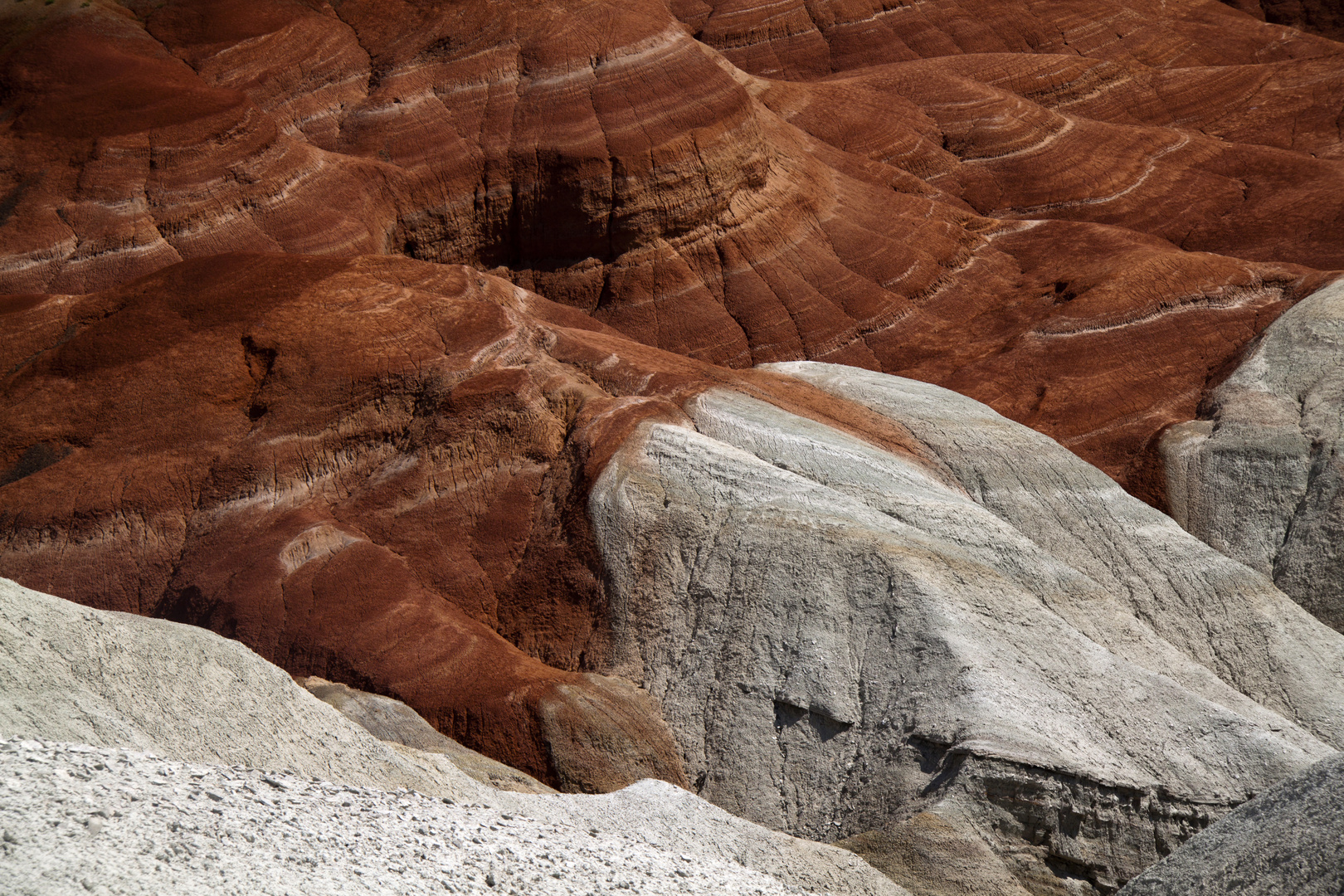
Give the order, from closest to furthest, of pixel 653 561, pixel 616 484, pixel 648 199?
pixel 653 561, pixel 616 484, pixel 648 199

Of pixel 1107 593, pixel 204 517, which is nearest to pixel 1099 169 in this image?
pixel 1107 593

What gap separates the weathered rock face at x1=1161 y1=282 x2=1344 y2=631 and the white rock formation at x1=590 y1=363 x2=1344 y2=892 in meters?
Answer: 3.56

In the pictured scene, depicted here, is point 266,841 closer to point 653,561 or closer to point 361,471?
point 653,561

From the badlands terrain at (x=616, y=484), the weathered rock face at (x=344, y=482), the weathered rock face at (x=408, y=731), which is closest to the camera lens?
the badlands terrain at (x=616, y=484)

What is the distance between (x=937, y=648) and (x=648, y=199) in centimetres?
2091

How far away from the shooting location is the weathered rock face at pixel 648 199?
3531 cm

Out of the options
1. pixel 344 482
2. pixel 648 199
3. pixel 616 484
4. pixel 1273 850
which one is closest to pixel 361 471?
pixel 344 482

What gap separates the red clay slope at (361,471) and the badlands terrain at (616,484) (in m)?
0.08

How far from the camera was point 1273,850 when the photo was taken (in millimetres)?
14336

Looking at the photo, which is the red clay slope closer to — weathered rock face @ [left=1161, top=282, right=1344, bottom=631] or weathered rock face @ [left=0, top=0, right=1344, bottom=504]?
weathered rock face @ [left=1161, top=282, right=1344, bottom=631]

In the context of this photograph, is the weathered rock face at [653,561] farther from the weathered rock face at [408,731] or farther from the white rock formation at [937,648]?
the weathered rock face at [408,731]

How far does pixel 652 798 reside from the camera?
1906 cm

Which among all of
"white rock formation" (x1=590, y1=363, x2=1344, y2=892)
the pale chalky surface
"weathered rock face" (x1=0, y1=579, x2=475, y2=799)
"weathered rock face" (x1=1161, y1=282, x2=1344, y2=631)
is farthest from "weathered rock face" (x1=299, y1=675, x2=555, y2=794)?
"weathered rock face" (x1=1161, y1=282, x2=1344, y2=631)

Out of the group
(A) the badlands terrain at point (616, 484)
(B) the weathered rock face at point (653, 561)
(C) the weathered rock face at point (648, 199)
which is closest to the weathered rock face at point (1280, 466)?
(A) the badlands terrain at point (616, 484)
